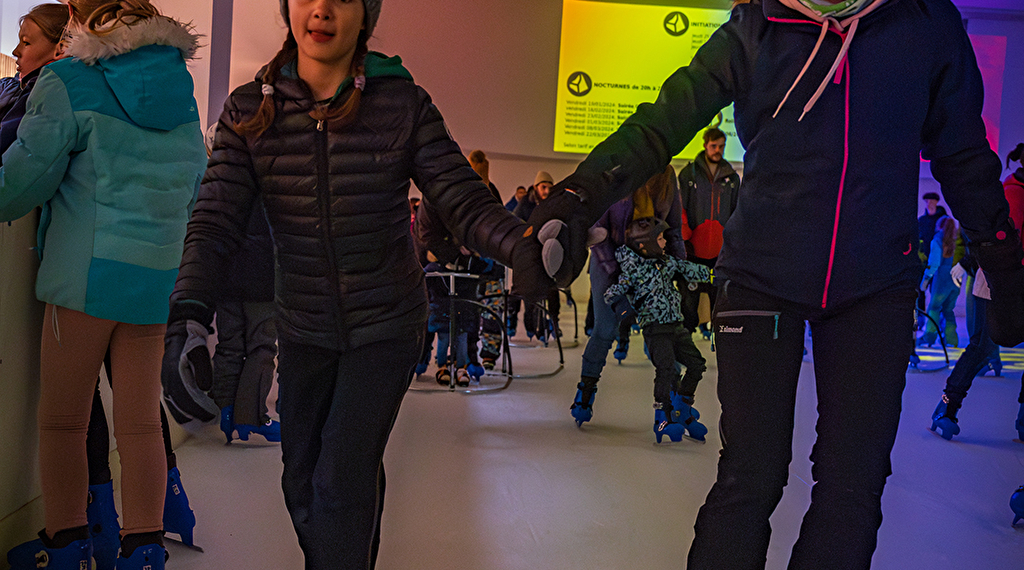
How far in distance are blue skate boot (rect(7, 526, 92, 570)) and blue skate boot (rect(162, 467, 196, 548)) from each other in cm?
35

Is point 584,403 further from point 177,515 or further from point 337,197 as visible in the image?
point 337,197

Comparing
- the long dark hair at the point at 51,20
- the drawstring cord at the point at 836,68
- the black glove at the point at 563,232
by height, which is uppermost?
the long dark hair at the point at 51,20

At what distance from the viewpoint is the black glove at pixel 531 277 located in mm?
1429

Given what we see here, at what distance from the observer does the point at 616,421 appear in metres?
4.83

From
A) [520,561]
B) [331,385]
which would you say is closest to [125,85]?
[331,385]

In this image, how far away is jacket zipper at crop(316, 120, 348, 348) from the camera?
5.53 ft

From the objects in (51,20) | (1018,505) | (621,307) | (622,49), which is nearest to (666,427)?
(621,307)

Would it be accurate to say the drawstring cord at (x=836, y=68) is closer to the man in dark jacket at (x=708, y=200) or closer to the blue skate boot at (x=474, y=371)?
the man in dark jacket at (x=708, y=200)

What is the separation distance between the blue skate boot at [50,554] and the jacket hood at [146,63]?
1.18 m

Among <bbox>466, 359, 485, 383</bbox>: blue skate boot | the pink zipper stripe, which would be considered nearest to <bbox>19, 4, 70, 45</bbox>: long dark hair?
the pink zipper stripe

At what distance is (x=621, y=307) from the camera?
4461 millimetres

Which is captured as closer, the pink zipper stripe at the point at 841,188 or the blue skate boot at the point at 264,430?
the pink zipper stripe at the point at 841,188

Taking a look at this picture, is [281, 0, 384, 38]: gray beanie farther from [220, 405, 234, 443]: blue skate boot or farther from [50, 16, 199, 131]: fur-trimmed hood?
[220, 405, 234, 443]: blue skate boot

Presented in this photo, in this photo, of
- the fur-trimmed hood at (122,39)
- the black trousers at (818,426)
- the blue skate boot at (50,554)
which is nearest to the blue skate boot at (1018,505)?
the black trousers at (818,426)
